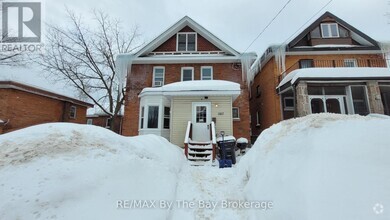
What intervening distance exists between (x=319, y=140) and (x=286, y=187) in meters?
0.95

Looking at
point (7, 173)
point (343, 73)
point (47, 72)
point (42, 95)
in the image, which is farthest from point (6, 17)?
point (343, 73)

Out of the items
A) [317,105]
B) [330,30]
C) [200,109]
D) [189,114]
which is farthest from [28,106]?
[330,30]

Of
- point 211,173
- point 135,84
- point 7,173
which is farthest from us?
point 135,84

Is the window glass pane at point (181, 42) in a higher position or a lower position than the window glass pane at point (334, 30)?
lower

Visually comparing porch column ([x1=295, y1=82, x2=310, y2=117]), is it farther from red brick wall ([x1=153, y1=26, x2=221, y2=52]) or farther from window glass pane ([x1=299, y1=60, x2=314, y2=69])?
red brick wall ([x1=153, y1=26, x2=221, y2=52])

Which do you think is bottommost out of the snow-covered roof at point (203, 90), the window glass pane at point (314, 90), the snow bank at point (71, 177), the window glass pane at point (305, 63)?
the snow bank at point (71, 177)

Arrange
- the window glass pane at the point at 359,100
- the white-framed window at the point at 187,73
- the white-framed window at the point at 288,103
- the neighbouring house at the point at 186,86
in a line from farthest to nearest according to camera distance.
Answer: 1. the white-framed window at the point at 187,73
2. the white-framed window at the point at 288,103
3. the window glass pane at the point at 359,100
4. the neighbouring house at the point at 186,86

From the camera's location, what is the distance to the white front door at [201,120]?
32.8ft

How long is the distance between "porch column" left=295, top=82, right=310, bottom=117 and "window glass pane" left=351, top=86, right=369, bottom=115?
3382mm

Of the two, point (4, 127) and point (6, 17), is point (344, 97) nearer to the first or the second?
point (4, 127)

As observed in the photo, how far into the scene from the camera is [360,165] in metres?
2.16

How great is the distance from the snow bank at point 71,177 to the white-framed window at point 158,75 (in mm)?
9902

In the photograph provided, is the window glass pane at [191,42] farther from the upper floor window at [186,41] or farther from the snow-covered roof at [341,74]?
the snow-covered roof at [341,74]

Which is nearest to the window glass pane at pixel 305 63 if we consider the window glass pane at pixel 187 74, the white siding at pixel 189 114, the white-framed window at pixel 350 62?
the white-framed window at pixel 350 62
